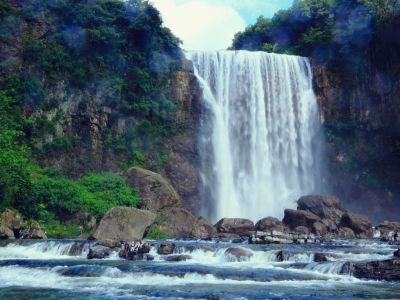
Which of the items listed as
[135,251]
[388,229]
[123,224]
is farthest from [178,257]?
[388,229]

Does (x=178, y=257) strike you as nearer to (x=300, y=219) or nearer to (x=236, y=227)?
(x=236, y=227)

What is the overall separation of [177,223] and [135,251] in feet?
36.9

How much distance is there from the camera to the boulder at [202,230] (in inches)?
1176

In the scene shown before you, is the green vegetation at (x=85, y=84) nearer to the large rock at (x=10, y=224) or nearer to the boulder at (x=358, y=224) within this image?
the large rock at (x=10, y=224)

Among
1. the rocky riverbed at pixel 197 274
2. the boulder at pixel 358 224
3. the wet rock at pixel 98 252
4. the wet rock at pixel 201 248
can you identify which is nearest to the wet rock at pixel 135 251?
the rocky riverbed at pixel 197 274

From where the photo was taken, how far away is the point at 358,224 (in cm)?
3108

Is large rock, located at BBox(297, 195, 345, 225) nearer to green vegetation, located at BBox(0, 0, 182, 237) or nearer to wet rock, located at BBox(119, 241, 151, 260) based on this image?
green vegetation, located at BBox(0, 0, 182, 237)

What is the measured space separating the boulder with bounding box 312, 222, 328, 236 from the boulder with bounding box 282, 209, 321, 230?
448mm

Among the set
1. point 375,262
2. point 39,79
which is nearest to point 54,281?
point 375,262

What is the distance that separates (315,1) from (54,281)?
4365 centimetres

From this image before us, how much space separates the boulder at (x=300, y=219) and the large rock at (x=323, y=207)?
116 centimetres

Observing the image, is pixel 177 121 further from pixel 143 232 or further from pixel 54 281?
pixel 54 281

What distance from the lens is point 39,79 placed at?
124ft

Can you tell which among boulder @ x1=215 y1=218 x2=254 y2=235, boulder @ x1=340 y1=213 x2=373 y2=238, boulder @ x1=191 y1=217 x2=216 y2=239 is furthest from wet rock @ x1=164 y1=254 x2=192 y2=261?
boulder @ x1=340 y1=213 x2=373 y2=238
